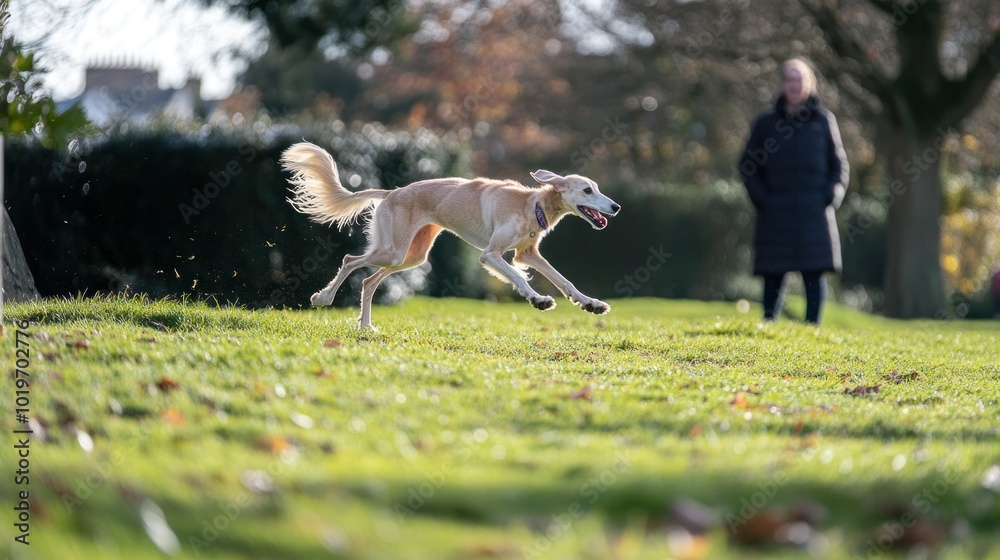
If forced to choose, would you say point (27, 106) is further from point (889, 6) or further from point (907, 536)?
point (889, 6)

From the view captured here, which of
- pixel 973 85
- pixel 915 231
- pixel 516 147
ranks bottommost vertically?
pixel 516 147

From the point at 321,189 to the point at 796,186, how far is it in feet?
15.3

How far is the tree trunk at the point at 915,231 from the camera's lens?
1814 cm

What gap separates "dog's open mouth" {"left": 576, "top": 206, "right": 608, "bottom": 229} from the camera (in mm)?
8484

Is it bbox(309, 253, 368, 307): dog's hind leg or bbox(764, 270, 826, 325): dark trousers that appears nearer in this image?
bbox(309, 253, 368, 307): dog's hind leg

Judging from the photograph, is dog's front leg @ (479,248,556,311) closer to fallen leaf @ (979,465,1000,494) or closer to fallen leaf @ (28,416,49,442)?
fallen leaf @ (979,465,1000,494)

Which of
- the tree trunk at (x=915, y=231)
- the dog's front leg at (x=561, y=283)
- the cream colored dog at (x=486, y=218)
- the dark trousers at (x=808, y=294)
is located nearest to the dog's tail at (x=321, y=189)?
the cream colored dog at (x=486, y=218)

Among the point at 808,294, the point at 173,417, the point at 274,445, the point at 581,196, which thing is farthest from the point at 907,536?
the point at 808,294

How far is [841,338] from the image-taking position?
31.7 ft

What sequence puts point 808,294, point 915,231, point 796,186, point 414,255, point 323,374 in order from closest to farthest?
point 323,374 < point 414,255 < point 796,186 < point 808,294 < point 915,231

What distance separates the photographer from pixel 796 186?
10.9 m

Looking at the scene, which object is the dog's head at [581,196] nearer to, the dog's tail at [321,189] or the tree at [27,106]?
the dog's tail at [321,189]

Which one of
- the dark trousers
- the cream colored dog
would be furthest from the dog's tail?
the dark trousers

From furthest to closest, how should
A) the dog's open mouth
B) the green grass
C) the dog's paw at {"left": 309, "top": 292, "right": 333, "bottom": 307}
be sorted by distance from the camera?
the dog's paw at {"left": 309, "top": 292, "right": 333, "bottom": 307} < the dog's open mouth < the green grass
